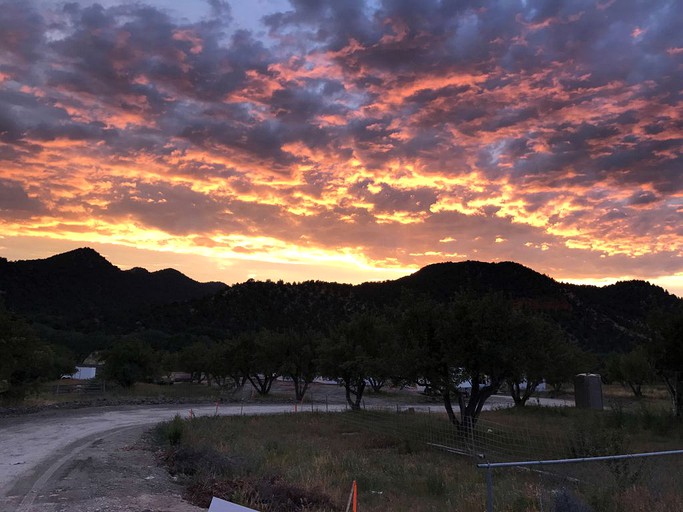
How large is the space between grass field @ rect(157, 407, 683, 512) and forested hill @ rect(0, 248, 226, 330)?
466 ft

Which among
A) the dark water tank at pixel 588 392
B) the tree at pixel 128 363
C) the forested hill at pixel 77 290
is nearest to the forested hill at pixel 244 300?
the forested hill at pixel 77 290

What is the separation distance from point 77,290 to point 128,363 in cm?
12601

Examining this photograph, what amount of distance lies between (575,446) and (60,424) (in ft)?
75.1

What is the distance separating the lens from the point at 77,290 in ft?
554

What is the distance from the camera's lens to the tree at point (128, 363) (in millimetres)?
59219

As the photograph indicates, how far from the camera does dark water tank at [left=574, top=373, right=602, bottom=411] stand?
42.7m

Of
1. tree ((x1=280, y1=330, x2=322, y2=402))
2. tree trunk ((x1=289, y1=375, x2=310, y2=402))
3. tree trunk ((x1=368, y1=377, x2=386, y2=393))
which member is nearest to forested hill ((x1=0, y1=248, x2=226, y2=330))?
tree trunk ((x1=289, y1=375, x2=310, y2=402))

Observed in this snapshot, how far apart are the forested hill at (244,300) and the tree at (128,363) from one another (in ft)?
168

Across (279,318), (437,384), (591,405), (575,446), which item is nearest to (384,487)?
(575,446)

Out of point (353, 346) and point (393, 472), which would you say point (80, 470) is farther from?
point (353, 346)

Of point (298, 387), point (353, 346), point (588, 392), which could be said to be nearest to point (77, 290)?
point (298, 387)

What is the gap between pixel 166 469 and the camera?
573 inches

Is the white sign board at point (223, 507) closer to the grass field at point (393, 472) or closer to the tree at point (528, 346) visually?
the grass field at point (393, 472)

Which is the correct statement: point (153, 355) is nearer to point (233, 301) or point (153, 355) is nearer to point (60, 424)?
point (60, 424)
